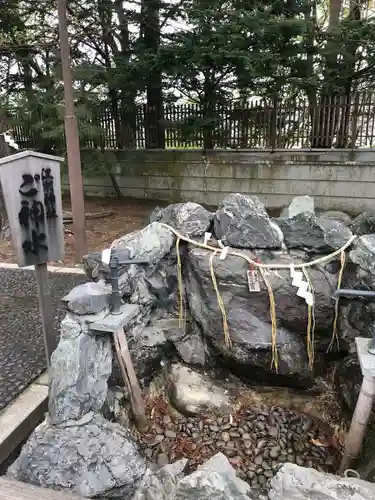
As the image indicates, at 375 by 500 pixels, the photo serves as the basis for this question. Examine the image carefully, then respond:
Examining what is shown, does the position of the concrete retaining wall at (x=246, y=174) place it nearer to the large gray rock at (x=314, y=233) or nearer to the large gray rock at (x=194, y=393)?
the large gray rock at (x=314, y=233)

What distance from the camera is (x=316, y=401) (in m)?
3.57

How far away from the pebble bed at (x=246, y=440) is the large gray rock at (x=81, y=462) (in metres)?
0.76

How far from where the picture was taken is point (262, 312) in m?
3.56

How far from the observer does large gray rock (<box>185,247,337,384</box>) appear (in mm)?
3432

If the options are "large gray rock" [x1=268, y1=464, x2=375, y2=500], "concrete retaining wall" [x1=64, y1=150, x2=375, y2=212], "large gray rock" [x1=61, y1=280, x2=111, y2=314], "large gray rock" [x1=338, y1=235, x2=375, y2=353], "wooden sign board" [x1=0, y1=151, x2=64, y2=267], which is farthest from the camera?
"concrete retaining wall" [x1=64, y1=150, x2=375, y2=212]

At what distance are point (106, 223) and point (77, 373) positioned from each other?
6.66m

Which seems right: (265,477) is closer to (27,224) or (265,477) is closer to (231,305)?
(231,305)

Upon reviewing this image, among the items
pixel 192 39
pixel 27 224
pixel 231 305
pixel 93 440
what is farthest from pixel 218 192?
pixel 93 440

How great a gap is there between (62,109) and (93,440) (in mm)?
7230

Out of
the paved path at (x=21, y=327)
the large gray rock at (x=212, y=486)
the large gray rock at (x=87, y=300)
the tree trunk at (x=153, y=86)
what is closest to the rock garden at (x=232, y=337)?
the large gray rock at (x=87, y=300)

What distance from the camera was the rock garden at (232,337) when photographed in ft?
9.73

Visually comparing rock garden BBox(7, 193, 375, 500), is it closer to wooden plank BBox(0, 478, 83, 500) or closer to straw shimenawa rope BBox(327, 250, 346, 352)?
straw shimenawa rope BBox(327, 250, 346, 352)

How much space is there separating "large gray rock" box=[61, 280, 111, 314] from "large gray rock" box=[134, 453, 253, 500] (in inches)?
46.6

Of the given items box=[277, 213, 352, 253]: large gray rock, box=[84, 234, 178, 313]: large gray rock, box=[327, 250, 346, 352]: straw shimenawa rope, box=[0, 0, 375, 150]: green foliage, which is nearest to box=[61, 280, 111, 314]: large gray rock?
box=[84, 234, 178, 313]: large gray rock
